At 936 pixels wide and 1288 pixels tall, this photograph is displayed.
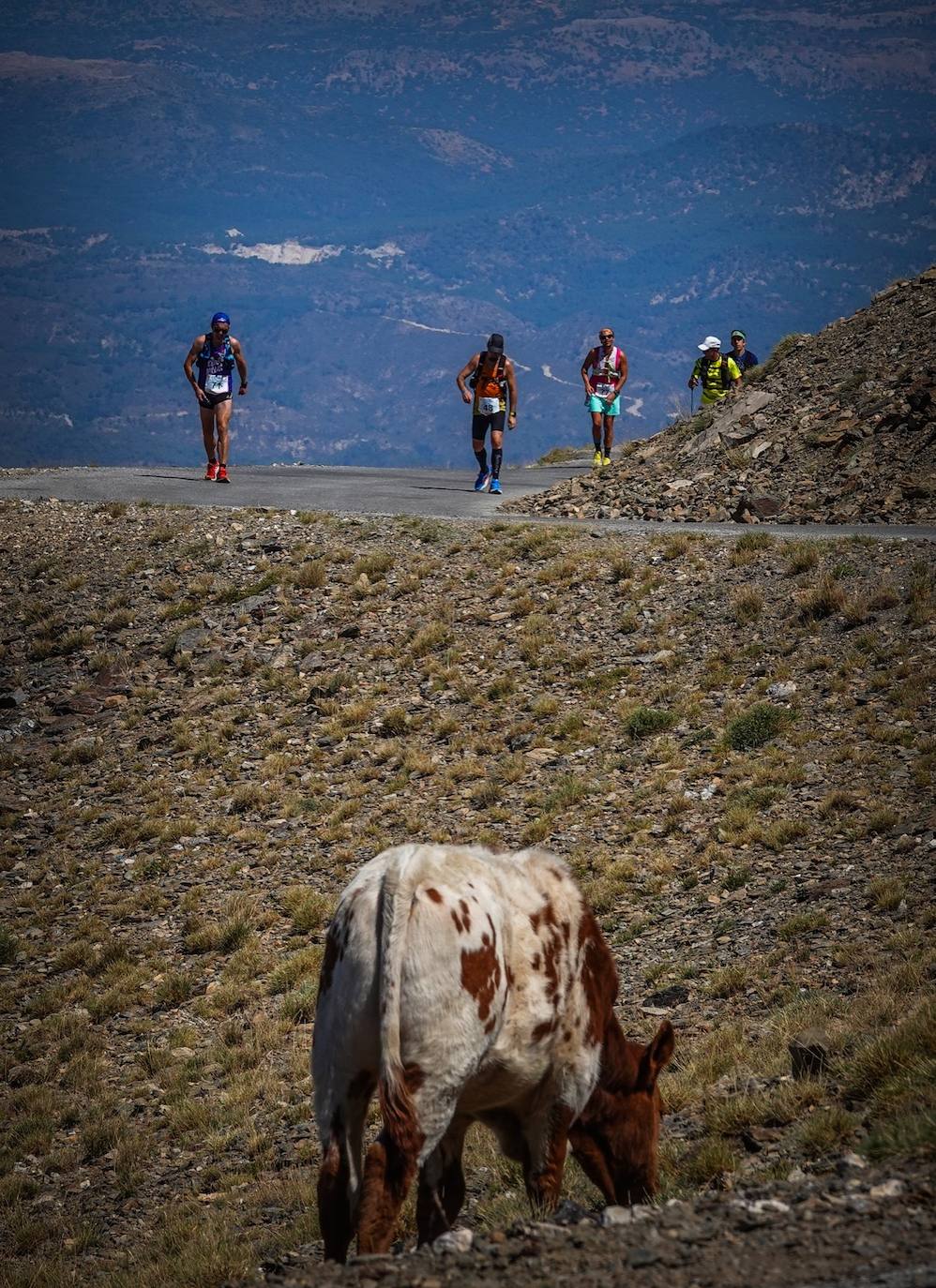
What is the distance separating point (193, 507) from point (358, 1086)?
21.4 meters

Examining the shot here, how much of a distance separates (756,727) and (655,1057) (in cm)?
913

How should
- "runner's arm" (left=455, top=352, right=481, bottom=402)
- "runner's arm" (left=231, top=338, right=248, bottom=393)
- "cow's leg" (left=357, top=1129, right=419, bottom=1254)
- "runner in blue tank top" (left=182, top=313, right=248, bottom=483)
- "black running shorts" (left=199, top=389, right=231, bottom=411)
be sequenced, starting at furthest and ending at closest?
"black running shorts" (left=199, top=389, right=231, bottom=411) → "runner's arm" (left=455, top=352, right=481, bottom=402) → "runner in blue tank top" (left=182, top=313, right=248, bottom=483) → "runner's arm" (left=231, top=338, right=248, bottom=393) → "cow's leg" (left=357, top=1129, right=419, bottom=1254)

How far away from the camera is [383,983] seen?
6805 millimetres

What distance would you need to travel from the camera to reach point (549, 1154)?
7695mm

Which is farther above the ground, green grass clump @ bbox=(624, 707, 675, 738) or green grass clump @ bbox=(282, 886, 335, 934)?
green grass clump @ bbox=(624, 707, 675, 738)

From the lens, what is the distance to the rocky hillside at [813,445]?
24.2m

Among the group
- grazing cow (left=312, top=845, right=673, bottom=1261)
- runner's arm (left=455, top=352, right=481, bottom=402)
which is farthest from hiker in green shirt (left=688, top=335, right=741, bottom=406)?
grazing cow (left=312, top=845, right=673, bottom=1261)

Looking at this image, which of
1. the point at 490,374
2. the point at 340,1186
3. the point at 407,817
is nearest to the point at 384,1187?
the point at 340,1186

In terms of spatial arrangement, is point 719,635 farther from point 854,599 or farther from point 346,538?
point 346,538

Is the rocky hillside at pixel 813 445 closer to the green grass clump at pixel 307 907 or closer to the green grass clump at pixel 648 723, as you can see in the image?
the green grass clump at pixel 648 723

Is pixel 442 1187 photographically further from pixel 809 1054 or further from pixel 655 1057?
pixel 809 1054

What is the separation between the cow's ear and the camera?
794 centimetres

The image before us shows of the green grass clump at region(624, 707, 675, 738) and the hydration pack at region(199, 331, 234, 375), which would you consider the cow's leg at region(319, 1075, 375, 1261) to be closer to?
the green grass clump at region(624, 707, 675, 738)

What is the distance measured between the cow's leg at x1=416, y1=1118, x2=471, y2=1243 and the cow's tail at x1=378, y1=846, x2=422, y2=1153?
2.44ft
